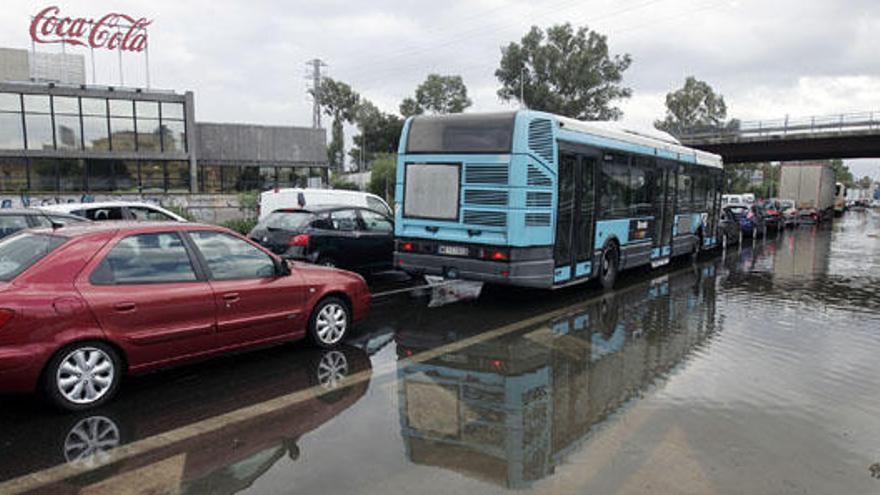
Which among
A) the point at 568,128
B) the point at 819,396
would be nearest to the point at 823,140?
the point at 568,128

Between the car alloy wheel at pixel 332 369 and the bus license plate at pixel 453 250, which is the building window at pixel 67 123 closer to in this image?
the bus license plate at pixel 453 250

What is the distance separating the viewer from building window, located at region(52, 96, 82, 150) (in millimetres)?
33250

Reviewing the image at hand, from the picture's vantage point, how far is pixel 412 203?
10086 millimetres

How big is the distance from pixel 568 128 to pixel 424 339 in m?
4.25

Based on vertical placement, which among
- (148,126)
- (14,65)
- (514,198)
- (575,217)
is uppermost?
(14,65)

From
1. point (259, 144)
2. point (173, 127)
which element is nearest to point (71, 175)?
point (173, 127)

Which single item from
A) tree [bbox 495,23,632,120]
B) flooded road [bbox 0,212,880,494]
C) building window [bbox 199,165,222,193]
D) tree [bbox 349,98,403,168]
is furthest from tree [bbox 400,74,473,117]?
flooded road [bbox 0,212,880,494]

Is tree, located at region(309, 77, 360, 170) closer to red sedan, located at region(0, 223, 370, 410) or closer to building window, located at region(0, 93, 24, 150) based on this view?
building window, located at region(0, 93, 24, 150)

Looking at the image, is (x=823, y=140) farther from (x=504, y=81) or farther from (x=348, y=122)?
(x=348, y=122)

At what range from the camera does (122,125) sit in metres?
35.0

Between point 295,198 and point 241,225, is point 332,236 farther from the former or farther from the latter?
point 241,225

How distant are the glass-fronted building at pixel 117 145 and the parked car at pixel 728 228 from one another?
29.5m

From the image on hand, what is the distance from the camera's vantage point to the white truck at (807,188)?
40.1 meters

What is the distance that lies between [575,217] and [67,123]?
108 feet
